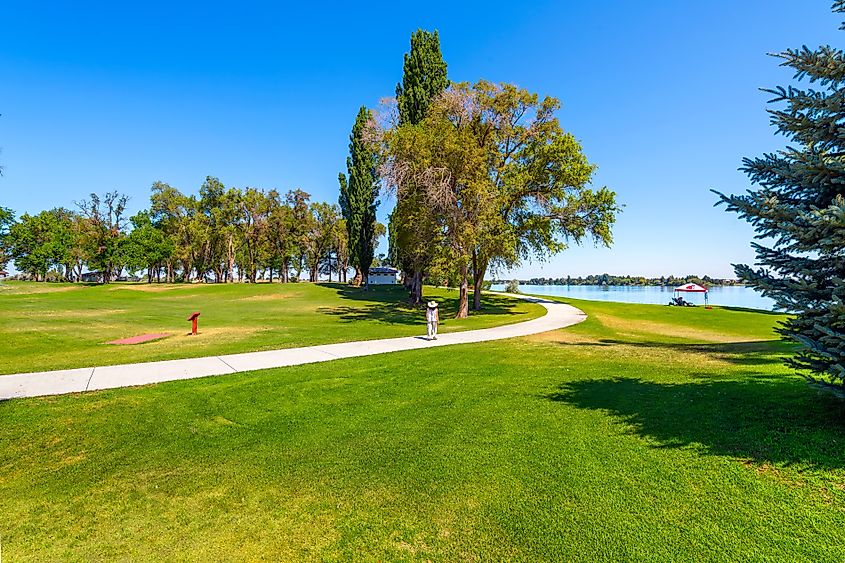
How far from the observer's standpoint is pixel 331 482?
4234mm

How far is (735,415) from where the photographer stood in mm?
5266

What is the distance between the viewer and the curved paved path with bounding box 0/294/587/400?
7.72 metres

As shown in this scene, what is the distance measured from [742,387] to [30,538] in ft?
28.6

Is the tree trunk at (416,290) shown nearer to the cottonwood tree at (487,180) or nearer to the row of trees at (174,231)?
→ the cottonwood tree at (487,180)

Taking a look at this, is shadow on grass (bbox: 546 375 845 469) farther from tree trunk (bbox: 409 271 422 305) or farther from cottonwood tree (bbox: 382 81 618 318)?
tree trunk (bbox: 409 271 422 305)

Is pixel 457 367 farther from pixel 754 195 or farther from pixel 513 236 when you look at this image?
pixel 513 236

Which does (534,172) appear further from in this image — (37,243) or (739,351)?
(37,243)

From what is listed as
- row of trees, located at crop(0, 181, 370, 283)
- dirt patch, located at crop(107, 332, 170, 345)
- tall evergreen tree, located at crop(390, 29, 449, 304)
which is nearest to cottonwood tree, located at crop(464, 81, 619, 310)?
tall evergreen tree, located at crop(390, 29, 449, 304)

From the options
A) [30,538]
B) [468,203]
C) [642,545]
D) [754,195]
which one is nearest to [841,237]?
[754,195]

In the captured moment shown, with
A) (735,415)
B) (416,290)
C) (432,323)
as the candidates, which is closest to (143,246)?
(416,290)

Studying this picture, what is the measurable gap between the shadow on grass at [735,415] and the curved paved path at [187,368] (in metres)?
6.21

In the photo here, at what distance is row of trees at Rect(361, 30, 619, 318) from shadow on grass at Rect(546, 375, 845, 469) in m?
13.2

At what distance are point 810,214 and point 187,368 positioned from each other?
1054cm

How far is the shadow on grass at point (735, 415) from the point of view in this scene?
14.0 ft
